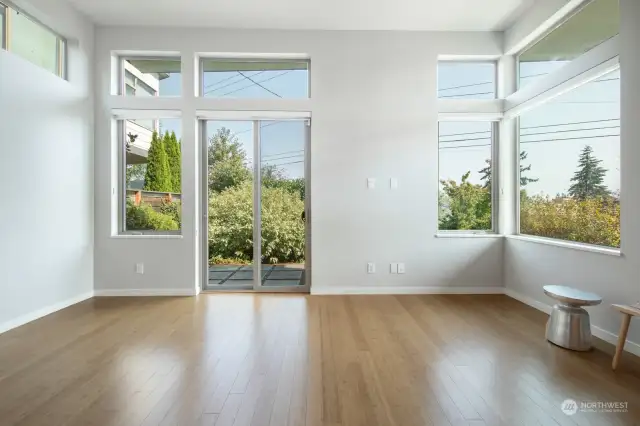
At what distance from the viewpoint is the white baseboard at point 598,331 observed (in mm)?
2796

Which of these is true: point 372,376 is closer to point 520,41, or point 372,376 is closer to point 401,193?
point 401,193

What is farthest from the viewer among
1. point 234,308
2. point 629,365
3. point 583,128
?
point 234,308

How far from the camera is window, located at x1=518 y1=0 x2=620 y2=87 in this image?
10.6 ft

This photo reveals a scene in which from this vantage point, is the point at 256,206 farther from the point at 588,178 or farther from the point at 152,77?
the point at 588,178

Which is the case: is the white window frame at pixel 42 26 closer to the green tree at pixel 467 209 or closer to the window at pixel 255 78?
the window at pixel 255 78

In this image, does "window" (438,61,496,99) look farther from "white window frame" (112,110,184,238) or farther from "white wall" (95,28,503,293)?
"white window frame" (112,110,184,238)

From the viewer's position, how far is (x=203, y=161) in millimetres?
4836

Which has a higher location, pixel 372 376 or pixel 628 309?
pixel 628 309

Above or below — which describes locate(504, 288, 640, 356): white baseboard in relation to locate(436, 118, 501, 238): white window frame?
below

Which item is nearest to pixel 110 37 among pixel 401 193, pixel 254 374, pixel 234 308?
pixel 234 308

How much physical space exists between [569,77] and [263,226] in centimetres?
381

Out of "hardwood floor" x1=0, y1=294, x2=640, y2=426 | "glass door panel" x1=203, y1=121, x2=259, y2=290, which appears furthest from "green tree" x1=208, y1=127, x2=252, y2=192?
"hardwood floor" x1=0, y1=294, x2=640, y2=426

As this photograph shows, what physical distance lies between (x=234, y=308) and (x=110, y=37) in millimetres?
3762

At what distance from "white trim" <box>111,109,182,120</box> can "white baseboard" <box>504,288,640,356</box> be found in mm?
4830
